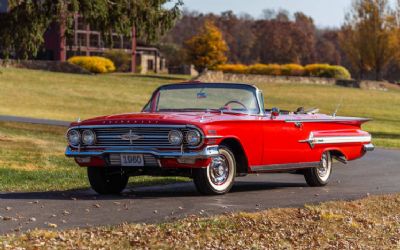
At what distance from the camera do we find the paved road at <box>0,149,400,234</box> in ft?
30.7

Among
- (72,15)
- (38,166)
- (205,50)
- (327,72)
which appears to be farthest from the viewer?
(205,50)

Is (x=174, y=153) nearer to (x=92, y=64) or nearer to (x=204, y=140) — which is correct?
(x=204, y=140)

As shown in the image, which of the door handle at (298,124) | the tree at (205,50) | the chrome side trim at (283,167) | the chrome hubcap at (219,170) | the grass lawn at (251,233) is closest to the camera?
the grass lawn at (251,233)

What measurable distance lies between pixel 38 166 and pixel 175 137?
6.81 meters

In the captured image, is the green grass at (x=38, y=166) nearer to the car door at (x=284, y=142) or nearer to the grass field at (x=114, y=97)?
the car door at (x=284, y=142)

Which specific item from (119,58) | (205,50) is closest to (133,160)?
(119,58)

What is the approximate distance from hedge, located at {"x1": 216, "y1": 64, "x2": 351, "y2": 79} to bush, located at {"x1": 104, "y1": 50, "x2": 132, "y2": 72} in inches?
383

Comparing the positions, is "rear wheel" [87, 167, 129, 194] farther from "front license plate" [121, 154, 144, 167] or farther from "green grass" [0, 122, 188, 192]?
"green grass" [0, 122, 188, 192]

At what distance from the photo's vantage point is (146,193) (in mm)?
12383

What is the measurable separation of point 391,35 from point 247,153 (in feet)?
247

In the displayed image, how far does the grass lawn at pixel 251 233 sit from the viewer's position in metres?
7.82

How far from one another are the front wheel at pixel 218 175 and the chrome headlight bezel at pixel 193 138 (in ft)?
1.43

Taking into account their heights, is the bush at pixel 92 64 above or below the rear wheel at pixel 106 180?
above

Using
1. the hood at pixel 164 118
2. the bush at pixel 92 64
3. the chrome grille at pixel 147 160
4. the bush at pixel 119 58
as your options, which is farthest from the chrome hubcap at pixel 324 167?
the bush at pixel 119 58
